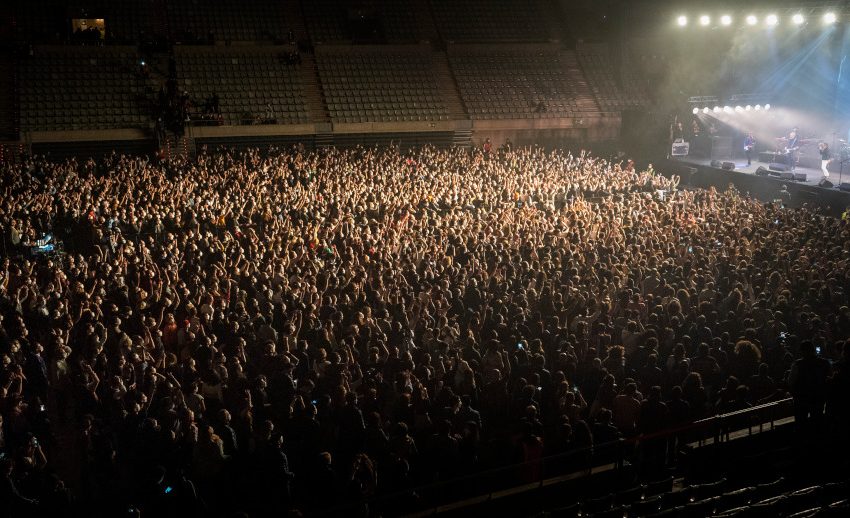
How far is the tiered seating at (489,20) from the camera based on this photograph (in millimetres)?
32594

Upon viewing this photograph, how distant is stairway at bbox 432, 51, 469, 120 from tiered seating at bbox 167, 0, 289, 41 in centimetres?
688

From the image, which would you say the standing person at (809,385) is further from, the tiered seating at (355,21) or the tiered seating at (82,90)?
the tiered seating at (355,21)

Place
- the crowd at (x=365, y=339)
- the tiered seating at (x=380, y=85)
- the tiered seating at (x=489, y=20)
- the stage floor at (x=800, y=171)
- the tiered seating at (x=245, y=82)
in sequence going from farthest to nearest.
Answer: the tiered seating at (x=489, y=20), the tiered seating at (x=380, y=85), the tiered seating at (x=245, y=82), the stage floor at (x=800, y=171), the crowd at (x=365, y=339)

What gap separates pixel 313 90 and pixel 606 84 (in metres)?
13.7

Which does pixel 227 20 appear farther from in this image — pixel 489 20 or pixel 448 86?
pixel 489 20

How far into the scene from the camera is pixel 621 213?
17031mm

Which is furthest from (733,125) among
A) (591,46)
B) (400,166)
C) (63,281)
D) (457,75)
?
(63,281)

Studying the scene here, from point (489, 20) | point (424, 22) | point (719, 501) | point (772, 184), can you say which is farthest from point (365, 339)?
point (489, 20)

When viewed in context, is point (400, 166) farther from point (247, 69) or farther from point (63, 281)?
point (63, 281)

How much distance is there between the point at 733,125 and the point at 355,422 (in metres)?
29.9

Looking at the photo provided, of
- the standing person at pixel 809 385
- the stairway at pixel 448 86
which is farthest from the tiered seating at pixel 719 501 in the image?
the stairway at pixel 448 86

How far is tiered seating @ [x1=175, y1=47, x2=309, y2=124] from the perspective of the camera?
2725 cm

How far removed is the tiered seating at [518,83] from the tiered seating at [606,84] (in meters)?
0.65

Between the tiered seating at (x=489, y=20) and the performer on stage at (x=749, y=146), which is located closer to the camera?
the performer on stage at (x=749, y=146)
